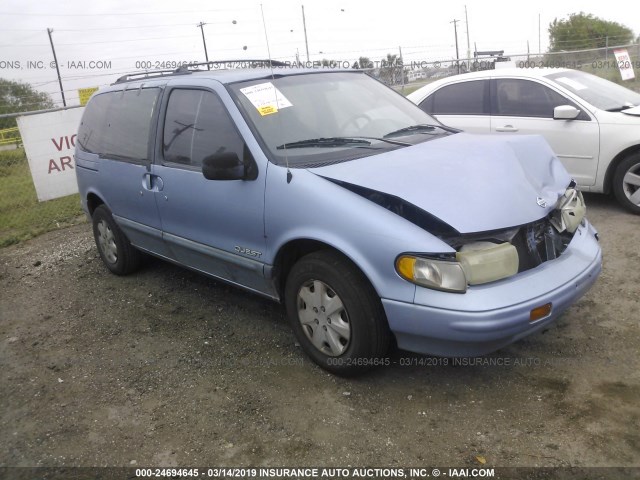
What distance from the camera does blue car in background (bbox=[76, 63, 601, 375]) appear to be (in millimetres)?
2824

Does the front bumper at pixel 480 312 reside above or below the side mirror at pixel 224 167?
below

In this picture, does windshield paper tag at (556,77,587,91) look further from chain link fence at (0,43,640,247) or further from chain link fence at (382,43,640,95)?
chain link fence at (382,43,640,95)

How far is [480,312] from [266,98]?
2.00 m

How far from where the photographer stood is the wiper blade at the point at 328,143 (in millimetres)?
3539

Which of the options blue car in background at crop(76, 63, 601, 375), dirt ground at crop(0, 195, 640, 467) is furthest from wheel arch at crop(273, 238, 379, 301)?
dirt ground at crop(0, 195, 640, 467)

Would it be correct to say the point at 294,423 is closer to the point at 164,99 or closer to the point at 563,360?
the point at 563,360

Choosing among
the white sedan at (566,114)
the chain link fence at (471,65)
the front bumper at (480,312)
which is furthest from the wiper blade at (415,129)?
the chain link fence at (471,65)

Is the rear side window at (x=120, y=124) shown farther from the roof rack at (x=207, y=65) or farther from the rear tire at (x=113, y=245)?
the rear tire at (x=113, y=245)

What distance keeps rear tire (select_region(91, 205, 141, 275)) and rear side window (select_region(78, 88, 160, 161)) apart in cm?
63

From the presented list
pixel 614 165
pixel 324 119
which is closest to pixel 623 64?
pixel 614 165

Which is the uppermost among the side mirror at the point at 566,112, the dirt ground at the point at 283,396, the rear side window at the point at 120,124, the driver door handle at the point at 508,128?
the rear side window at the point at 120,124

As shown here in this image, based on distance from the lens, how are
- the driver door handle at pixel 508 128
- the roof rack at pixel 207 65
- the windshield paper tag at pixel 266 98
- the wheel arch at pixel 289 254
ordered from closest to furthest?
the wheel arch at pixel 289 254 < the windshield paper tag at pixel 266 98 < the roof rack at pixel 207 65 < the driver door handle at pixel 508 128

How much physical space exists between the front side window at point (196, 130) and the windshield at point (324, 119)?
18 cm

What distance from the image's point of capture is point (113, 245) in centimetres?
544
